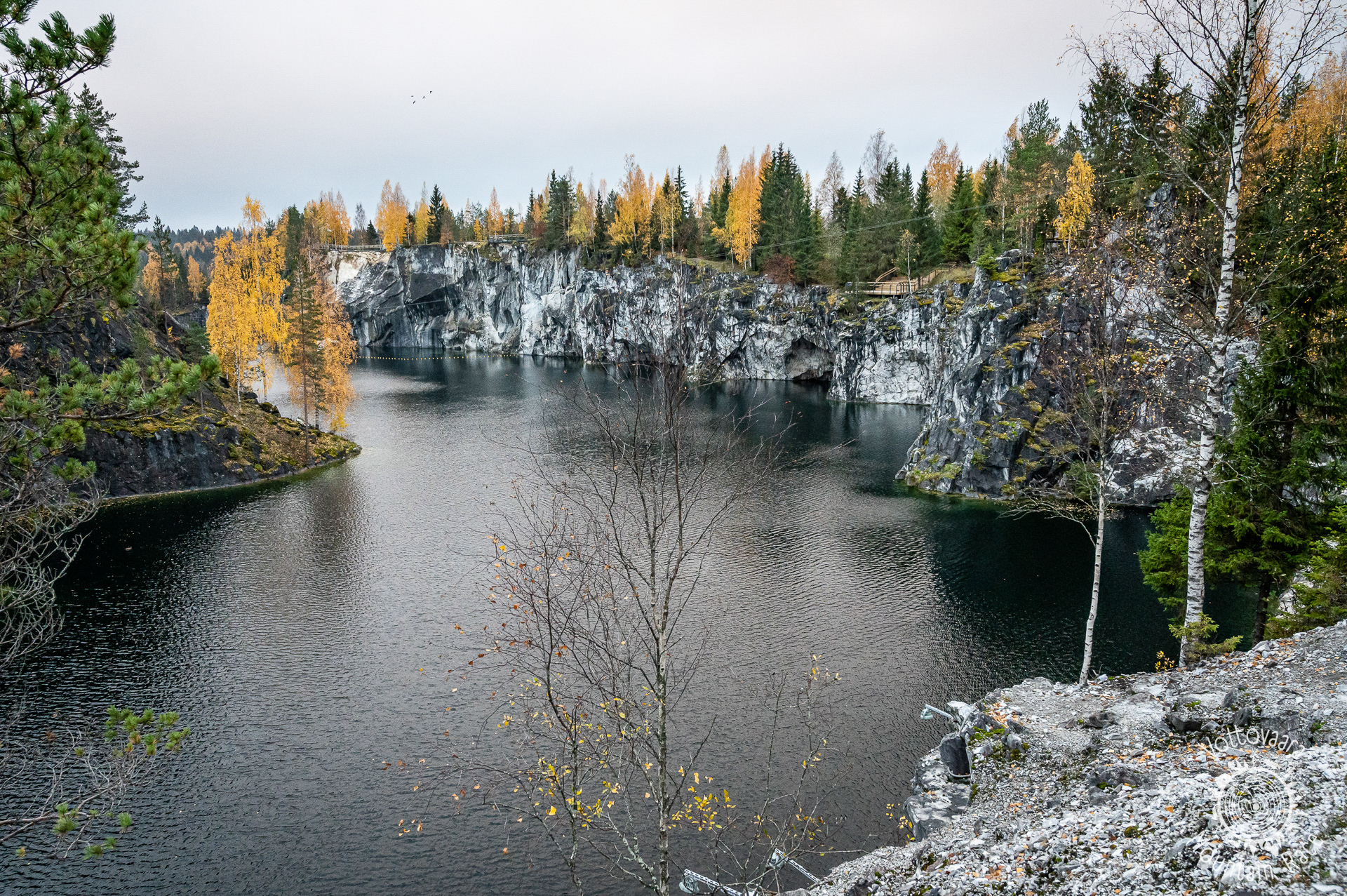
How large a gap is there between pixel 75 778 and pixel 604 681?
39.6ft

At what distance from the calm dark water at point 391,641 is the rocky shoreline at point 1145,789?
3284 millimetres

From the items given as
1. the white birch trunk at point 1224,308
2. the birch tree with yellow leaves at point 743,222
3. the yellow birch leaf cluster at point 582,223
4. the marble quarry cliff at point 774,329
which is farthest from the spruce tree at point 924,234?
the white birch trunk at point 1224,308

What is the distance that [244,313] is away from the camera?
4603 centimetres

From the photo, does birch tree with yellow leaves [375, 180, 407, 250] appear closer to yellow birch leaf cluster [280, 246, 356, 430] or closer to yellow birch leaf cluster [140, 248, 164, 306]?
yellow birch leaf cluster [140, 248, 164, 306]

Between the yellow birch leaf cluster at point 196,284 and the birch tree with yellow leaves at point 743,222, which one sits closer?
the birch tree with yellow leaves at point 743,222

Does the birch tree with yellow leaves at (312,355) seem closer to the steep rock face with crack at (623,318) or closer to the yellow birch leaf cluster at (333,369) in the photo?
the yellow birch leaf cluster at (333,369)

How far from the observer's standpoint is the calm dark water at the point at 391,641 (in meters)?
14.3

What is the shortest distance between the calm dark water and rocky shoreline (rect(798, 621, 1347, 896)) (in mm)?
3284

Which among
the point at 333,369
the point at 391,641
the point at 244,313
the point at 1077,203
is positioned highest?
the point at 1077,203

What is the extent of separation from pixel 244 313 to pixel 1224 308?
167ft

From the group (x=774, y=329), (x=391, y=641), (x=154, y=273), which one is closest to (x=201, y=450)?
(x=391, y=641)

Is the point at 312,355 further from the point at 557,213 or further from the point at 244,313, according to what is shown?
the point at 557,213

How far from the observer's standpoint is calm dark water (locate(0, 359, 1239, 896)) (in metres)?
14.3

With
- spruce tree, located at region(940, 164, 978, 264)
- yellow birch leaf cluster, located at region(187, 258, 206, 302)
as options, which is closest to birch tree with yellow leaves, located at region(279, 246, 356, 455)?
spruce tree, located at region(940, 164, 978, 264)
